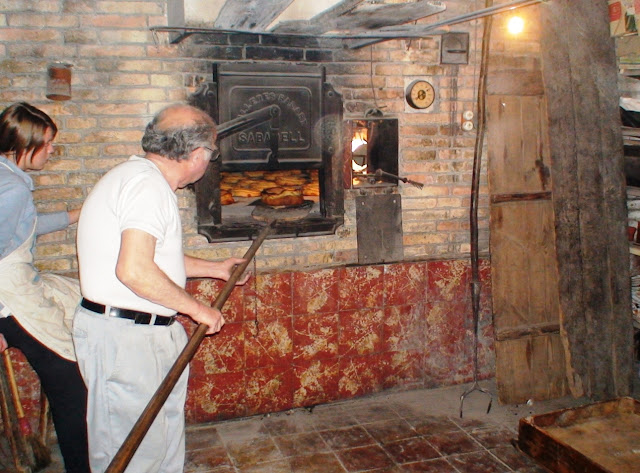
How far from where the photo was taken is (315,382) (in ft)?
13.6

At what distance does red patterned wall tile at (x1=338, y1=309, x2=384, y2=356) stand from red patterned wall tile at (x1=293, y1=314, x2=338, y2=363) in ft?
0.20

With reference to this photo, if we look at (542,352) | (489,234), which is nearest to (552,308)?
(542,352)

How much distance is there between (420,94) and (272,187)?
48.7 inches

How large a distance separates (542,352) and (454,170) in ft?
4.89

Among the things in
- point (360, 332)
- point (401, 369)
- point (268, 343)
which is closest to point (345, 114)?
point (360, 332)

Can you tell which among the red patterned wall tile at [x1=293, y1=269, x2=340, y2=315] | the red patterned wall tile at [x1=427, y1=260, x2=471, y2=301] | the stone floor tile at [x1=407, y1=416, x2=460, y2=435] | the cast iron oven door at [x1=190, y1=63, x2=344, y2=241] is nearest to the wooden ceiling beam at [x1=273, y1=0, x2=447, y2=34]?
the cast iron oven door at [x1=190, y1=63, x2=344, y2=241]

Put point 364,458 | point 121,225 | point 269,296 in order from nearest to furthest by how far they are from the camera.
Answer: point 121,225, point 364,458, point 269,296

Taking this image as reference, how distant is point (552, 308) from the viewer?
434cm

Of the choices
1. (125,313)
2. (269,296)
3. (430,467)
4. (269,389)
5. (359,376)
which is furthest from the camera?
(359,376)

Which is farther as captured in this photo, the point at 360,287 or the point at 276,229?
the point at 360,287

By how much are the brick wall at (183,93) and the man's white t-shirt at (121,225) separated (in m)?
1.03

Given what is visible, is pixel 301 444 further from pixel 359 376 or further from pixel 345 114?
pixel 345 114

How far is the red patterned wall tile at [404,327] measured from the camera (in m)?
4.27

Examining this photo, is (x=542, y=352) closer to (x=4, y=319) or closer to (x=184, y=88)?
(x=184, y=88)
